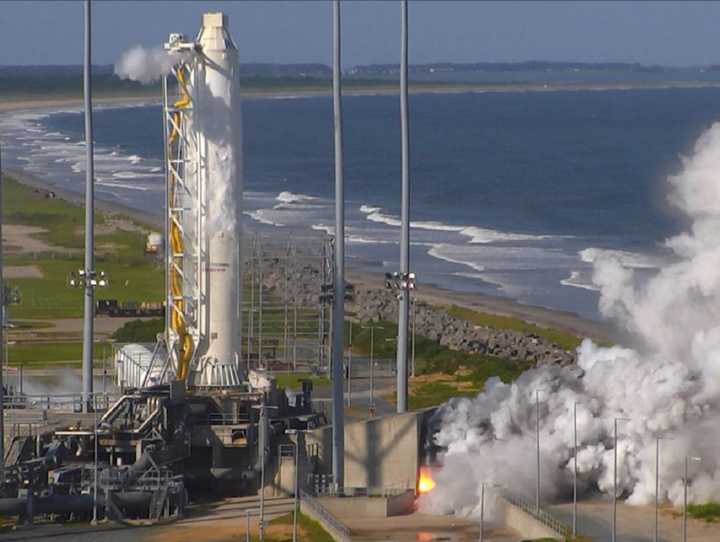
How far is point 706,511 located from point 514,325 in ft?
115

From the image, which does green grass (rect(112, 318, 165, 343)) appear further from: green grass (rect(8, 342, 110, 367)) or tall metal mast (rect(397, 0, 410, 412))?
tall metal mast (rect(397, 0, 410, 412))

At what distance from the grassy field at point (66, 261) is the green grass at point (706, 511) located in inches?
1556

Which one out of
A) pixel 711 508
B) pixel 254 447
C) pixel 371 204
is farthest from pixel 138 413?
pixel 371 204

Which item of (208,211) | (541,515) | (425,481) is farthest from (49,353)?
(541,515)

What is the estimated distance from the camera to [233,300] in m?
55.6

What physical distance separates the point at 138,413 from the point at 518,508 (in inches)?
421

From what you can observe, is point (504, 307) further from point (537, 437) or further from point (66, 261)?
point (537, 437)

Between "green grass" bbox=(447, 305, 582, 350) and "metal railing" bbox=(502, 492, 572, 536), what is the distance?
88.7 feet

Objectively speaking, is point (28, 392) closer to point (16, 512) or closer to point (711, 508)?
point (16, 512)

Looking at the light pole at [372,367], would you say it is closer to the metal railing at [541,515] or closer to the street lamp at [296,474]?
the street lamp at [296,474]

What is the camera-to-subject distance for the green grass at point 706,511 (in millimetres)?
49562

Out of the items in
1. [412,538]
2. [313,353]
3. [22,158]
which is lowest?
[412,538]

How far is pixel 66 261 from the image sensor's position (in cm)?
10356

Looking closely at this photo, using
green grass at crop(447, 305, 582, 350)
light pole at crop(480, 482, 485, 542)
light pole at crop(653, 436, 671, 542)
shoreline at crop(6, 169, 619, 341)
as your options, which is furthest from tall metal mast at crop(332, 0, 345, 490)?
green grass at crop(447, 305, 582, 350)
